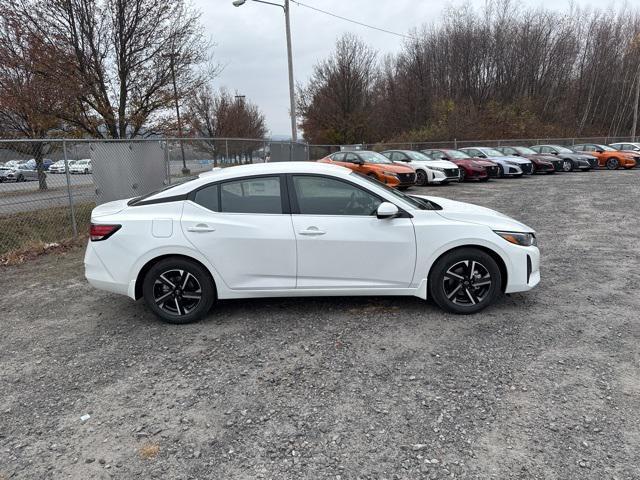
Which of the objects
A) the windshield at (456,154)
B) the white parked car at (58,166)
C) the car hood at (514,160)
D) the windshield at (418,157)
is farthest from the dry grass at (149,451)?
the car hood at (514,160)

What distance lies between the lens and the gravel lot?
239 cm

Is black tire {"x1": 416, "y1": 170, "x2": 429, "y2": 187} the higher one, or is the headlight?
black tire {"x1": 416, "y1": 170, "x2": 429, "y2": 187}

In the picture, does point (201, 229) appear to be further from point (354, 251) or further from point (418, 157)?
point (418, 157)

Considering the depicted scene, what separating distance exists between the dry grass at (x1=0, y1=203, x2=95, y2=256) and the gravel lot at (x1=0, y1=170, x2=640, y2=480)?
2.86 metres

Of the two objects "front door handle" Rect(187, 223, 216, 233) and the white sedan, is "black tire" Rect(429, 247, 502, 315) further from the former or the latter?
"front door handle" Rect(187, 223, 216, 233)

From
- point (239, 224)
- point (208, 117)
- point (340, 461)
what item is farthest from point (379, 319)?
point (208, 117)

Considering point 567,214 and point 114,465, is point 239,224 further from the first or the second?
point 567,214

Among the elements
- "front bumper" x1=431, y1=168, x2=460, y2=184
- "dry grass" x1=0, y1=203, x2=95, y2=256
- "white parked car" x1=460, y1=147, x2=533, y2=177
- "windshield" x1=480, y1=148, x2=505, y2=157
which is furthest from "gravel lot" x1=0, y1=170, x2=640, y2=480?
"windshield" x1=480, y1=148, x2=505, y2=157

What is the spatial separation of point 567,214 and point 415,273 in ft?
24.7

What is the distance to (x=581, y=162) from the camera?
2264 centimetres

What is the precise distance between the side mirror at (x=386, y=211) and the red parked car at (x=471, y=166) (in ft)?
49.8

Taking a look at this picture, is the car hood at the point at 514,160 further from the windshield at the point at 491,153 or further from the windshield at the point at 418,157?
the windshield at the point at 418,157

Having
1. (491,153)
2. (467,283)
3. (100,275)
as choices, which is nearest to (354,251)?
(467,283)

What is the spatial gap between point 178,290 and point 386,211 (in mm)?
2157
